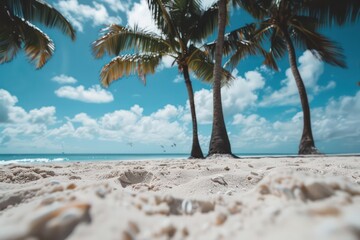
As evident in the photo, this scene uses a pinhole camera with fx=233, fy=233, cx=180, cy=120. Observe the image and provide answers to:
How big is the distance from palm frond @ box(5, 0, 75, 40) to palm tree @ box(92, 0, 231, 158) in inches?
67.8

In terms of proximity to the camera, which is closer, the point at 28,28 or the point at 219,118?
the point at 219,118

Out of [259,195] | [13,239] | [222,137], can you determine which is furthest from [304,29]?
[13,239]

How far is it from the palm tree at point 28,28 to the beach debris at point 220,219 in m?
8.41

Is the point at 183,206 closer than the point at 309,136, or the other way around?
the point at 183,206

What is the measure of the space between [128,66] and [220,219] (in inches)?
316

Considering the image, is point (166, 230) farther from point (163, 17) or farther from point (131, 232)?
point (163, 17)

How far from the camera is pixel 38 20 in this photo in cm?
774

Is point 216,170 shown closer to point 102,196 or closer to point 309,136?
point 102,196

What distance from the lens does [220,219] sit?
0.66 metres

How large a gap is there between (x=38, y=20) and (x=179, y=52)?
4.81m

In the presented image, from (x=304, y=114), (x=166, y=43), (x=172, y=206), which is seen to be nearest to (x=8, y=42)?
(x=166, y=43)

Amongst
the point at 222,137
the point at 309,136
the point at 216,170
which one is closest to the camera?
the point at 216,170

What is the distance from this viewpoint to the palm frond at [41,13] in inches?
280

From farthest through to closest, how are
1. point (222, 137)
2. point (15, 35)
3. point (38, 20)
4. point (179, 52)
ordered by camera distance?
point (179, 52) → point (38, 20) → point (15, 35) → point (222, 137)
